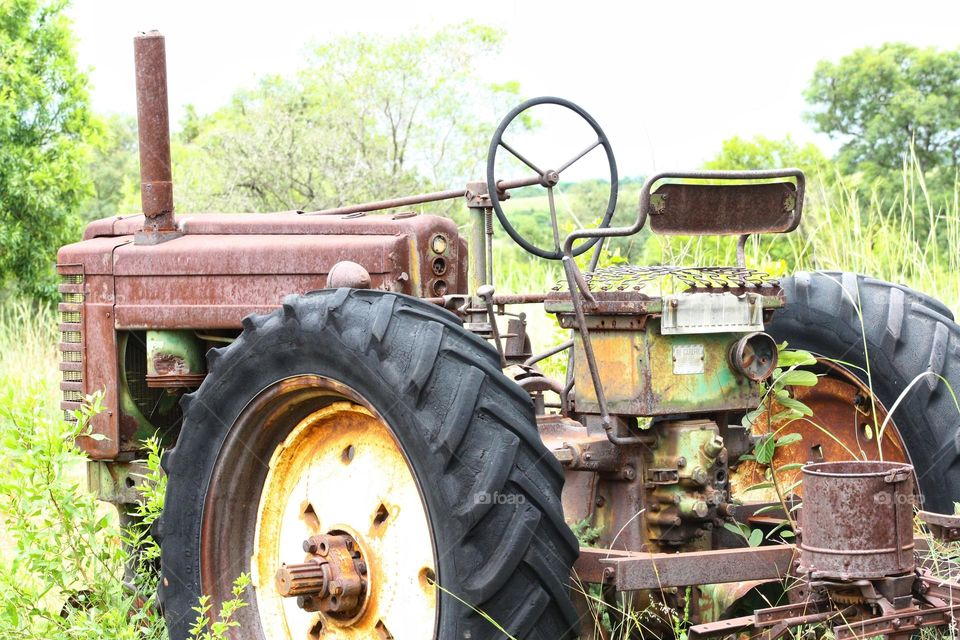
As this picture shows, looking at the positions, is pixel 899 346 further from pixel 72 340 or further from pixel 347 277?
pixel 72 340

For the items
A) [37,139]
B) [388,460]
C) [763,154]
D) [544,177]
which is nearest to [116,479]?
[388,460]

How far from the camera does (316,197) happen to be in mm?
21406

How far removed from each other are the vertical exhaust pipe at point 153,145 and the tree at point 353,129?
1526 cm

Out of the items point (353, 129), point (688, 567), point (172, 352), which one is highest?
point (353, 129)

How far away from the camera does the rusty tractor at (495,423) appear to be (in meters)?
2.99

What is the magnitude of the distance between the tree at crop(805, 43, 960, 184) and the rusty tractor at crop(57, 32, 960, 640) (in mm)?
18621

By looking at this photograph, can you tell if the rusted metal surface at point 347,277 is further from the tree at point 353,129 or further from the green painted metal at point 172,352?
the tree at point 353,129

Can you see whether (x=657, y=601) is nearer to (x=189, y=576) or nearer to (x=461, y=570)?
(x=461, y=570)

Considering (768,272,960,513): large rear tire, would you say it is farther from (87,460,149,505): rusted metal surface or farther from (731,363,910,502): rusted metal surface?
(87,460,149,505): rusted metal surface

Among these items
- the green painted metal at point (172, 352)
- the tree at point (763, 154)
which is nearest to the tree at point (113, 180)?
the tree at point (763, 154)

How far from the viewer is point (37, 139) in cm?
1358

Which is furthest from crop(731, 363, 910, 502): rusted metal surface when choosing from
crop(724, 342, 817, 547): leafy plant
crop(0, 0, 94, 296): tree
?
crop(0, 0, 94, 296): tree

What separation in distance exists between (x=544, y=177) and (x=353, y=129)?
67.5ft

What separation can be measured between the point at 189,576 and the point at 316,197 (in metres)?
18.0
